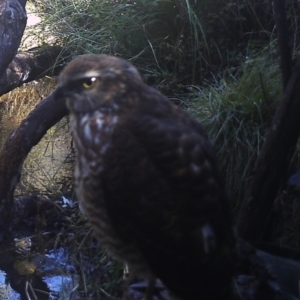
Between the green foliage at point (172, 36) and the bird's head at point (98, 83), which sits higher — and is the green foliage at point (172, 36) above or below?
below

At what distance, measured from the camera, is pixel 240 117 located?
386cm

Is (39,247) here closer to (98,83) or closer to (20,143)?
(20,143)

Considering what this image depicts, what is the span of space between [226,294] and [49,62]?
420cm

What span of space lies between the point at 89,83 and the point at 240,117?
196 centimetres

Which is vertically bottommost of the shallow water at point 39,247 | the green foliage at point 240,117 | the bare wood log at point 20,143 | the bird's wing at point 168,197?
the shallow water at point 39,247

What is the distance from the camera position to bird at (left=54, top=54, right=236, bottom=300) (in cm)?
204

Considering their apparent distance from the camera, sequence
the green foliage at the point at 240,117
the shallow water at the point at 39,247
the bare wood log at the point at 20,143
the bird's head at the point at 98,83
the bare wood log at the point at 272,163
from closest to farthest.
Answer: the bird's head at the point at 98,83 < the bare wood log at the point at 272,163 < the green foliage at the point at 240,117 < the shallow water at the point at 39,247 < the bare wood log at the point at 20,143

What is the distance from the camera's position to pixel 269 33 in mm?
4773

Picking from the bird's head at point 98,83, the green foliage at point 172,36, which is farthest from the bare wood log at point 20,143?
the bird's head at point 98,83

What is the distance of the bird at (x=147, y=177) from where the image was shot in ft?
6.68

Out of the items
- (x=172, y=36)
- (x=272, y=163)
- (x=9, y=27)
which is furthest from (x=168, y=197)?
(x=172, y=36)

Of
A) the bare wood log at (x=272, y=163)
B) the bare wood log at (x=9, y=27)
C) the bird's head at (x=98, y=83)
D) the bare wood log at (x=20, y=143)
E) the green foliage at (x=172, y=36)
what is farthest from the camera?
the green foliage at (x=172, y=36)

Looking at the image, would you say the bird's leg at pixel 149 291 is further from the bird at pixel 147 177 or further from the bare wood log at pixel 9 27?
the bare wood log at pixel 9 27

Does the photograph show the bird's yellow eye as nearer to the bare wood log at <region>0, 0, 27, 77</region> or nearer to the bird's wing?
the bird's wing
